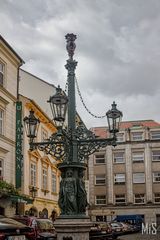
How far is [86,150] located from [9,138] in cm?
1740

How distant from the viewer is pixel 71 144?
12102mm

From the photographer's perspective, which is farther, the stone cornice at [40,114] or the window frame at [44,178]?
the window frame at [44,178]

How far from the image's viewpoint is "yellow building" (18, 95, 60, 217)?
105 ft

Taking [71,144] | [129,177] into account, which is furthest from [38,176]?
[129,177]

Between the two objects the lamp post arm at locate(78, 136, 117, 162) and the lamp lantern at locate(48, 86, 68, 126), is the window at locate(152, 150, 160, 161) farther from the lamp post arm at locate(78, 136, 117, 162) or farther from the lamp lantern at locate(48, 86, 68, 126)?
the lamp lantern at locate(48, 86, 68, 126)

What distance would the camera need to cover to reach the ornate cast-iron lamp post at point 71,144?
11.4m

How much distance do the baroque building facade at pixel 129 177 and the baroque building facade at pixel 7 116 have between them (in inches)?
1339

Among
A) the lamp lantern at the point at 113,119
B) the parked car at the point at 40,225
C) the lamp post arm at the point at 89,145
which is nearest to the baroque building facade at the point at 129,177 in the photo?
the parked car at the point at 40,225

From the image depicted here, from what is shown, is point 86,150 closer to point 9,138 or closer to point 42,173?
point 9,138

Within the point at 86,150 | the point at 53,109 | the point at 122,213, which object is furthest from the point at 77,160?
the point at 122,213

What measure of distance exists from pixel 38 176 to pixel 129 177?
3058 cm

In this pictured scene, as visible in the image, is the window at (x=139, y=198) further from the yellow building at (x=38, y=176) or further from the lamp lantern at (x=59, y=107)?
the lamp lantern at (x=59, y=107)

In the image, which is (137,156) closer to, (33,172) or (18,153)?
(33,172)

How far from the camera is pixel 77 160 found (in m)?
11.9
